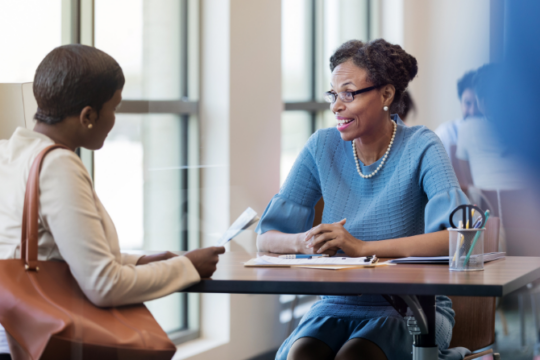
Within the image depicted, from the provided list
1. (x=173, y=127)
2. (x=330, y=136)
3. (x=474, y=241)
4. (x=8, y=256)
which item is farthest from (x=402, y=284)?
(x=173, y=127)

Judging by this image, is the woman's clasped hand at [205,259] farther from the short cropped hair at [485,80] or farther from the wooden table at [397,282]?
the short cropped hair at [485,80]

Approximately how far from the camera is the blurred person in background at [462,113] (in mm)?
1530

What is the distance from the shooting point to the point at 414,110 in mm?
1796

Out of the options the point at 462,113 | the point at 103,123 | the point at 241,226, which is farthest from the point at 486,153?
the point at 103,123

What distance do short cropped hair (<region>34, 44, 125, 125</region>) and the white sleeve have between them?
11 cm

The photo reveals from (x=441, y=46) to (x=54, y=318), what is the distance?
121cm

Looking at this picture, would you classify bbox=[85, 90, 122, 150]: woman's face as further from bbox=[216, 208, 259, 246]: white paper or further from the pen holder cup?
the pen holder cup

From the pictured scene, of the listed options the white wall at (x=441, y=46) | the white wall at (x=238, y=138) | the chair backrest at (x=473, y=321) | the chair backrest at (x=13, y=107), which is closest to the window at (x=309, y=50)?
the white wall at (x=238, y=138)

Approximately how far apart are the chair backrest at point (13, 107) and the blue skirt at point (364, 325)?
0.83 m

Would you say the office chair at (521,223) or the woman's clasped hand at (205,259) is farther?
the office chair at (521,223)

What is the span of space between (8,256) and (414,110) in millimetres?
1237

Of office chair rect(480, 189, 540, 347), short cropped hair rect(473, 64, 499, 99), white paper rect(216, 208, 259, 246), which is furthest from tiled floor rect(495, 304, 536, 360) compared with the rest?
white paper rect(216, 208, 259, 246)

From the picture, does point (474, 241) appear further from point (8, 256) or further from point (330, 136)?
point (8, 256)

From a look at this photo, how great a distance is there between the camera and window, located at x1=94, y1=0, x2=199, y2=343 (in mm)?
1423
